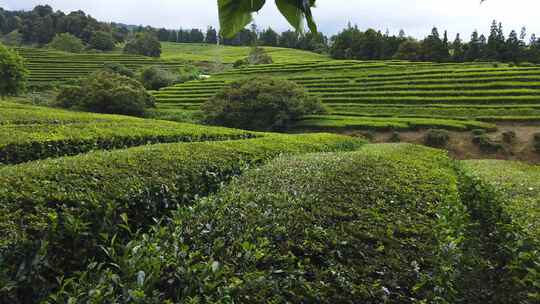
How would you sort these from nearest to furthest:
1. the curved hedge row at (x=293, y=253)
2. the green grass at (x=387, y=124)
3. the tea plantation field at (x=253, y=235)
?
the curved hedge row at (x=293, y=253) → the tea plantation field at (x=253, y=235) → the green grass at (x=387, y=124)

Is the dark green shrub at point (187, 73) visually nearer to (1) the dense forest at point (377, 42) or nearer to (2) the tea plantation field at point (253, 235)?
(1) the dense forest at point (377, 42)

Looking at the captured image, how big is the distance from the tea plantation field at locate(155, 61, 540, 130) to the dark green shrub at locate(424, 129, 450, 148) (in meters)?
1.47

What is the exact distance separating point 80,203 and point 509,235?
5458 millimetres

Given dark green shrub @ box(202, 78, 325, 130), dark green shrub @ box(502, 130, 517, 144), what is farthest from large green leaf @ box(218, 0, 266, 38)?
dark green shrub @ box(202, 78, 325, 130)

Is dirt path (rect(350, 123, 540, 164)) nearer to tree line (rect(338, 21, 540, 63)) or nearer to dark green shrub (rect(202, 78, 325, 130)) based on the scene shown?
dark green shrub (rect(202, 78, 325, 130))

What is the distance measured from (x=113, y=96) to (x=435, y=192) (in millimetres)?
26833

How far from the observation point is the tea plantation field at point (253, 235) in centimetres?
283

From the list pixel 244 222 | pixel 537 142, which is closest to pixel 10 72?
pixel 244 222

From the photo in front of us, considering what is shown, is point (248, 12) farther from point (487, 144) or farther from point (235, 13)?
point (487, 144)

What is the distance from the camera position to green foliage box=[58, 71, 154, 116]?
2830 centimetres

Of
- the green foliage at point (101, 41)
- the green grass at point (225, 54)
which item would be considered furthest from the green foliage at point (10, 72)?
the green foliage at point (101, 41)

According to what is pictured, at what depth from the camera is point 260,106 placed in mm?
28234

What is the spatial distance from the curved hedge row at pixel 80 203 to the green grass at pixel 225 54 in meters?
59.4

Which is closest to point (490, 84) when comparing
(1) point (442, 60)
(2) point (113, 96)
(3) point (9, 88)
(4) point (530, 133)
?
(4) point (530, 133)
